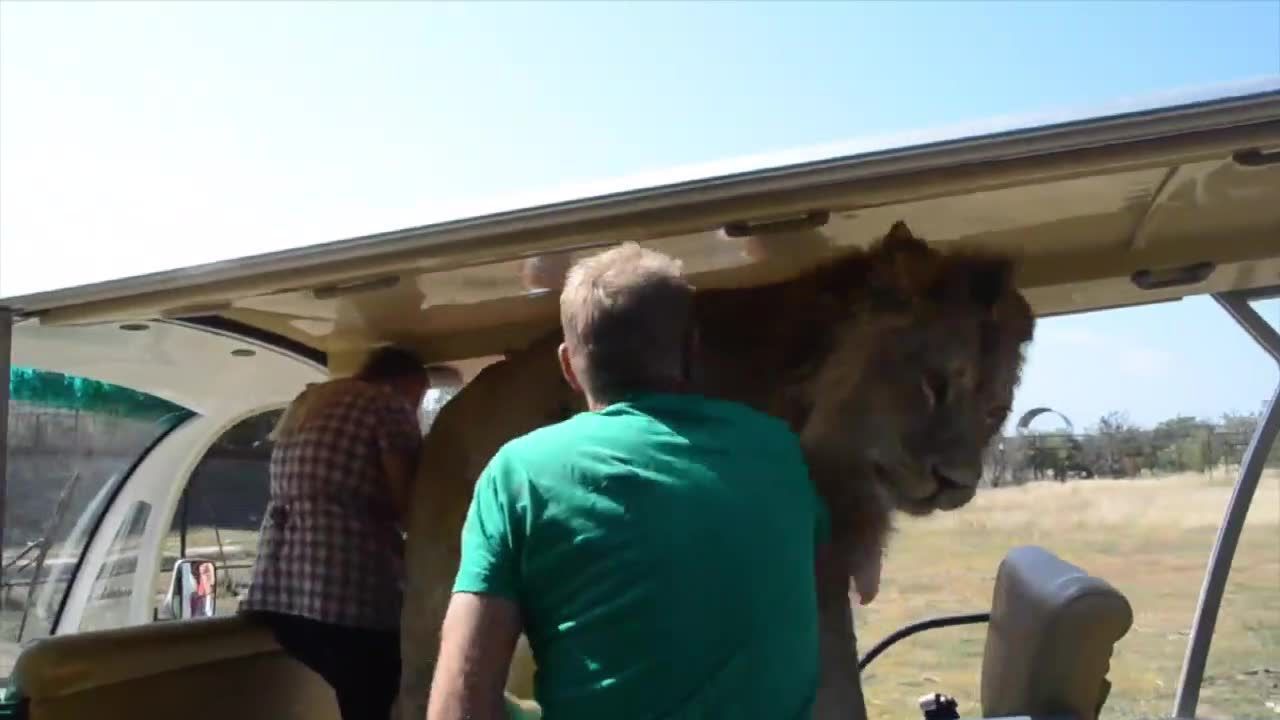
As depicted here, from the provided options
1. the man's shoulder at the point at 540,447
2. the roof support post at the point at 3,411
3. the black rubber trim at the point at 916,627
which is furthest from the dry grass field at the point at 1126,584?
the roof support post at the point at 3,411

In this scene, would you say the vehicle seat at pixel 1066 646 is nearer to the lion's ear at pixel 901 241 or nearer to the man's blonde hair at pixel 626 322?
the lion's ear at pixel 901 241

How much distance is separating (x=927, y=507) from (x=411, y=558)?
1528 millimetres

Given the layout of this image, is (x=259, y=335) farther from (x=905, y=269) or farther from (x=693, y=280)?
(x=905, y=269)

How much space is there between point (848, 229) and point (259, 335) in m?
2.27

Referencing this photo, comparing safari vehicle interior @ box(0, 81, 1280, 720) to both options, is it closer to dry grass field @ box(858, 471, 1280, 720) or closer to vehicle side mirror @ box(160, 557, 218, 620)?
vehicle side mirror @ box(160, 557, 218, 620)

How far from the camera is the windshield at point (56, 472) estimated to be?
4.08 meters

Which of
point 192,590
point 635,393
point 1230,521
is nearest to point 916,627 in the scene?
point 1230,521

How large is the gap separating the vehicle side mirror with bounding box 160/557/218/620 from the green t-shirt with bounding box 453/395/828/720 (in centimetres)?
360

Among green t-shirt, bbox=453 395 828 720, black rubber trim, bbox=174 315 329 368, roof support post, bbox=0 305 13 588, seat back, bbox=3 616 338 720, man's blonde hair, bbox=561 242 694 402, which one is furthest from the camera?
black rubber trim, bbox=174 315 329 368

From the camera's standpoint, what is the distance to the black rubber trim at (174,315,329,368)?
390 centimetres

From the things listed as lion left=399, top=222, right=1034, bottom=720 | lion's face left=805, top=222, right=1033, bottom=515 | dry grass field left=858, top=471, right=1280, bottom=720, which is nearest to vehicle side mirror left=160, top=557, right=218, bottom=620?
lion left=399, top=222, right=1034, bottom=720

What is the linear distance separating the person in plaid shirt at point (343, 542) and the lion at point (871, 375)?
883 mm

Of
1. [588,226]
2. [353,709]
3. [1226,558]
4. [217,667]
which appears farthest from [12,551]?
[1226,558]

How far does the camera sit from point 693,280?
3.37m
